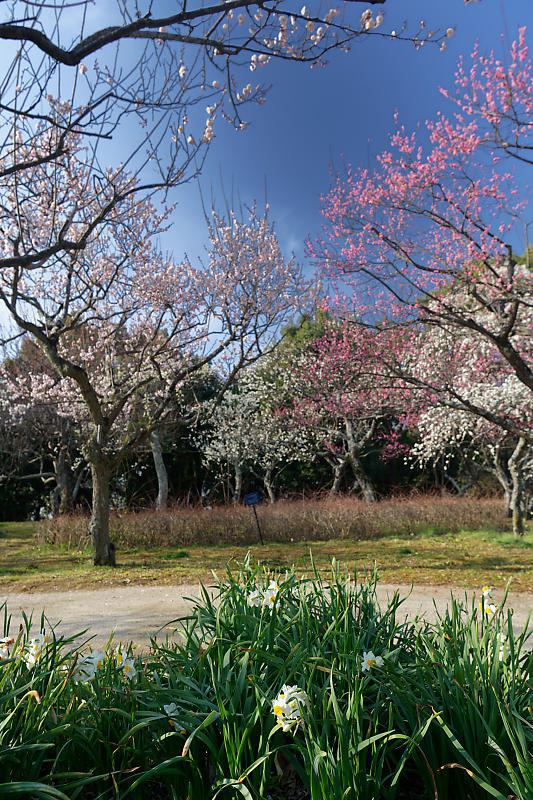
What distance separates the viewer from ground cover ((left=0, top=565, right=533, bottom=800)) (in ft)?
4.68

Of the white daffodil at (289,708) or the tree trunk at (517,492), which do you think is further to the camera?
the tree trunk at (517,492)

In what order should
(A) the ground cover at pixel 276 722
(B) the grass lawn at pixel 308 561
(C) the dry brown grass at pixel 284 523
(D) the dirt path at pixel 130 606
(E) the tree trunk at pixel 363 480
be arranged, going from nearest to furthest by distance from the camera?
1. (A) the ground cover at pixel 276 722
2. (D) the dirt path at pixel 130 606
3. (B) the grass lawn at pixel 308 561
4. (C) the dry brown grass at pixel 284 523
5. (E) the tree trunk at pixel 363 480

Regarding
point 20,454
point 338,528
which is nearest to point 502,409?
point 338,528

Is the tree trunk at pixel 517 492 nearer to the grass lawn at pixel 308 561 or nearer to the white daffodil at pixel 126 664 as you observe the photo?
the grass lawn at pixel 308 561

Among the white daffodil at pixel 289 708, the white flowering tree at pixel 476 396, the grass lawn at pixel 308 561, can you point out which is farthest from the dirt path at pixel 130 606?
the white flowering tree at pixel 476 396

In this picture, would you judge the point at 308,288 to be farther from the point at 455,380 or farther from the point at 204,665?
the point at 204,665

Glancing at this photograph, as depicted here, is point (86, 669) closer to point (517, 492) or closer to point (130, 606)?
point (130, 606)

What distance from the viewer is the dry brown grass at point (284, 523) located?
35.1 feet

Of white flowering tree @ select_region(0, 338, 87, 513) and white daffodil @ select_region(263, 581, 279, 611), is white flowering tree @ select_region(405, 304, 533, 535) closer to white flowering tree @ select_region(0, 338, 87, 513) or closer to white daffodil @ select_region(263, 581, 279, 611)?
→ white daffodil @ select_region(263, 581, 279, 611)

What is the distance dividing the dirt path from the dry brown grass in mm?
4678

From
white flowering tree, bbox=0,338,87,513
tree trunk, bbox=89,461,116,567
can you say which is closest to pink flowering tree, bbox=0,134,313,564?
tree trunk, bbox=89,461,116,567

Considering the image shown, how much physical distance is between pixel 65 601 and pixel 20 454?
37.1ft

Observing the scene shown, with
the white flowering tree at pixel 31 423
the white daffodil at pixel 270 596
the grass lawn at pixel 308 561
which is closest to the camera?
the white daffodil at pixel 270 596

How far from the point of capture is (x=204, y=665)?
2.04 metres
